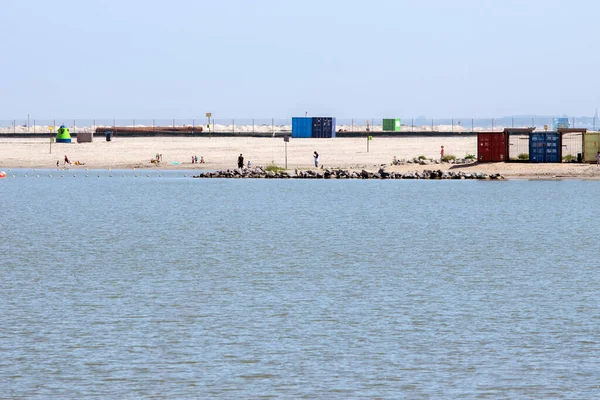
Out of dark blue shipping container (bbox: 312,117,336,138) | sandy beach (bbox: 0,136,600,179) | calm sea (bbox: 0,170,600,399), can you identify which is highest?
dark blue shipping container (bbox: 312,117,336,138)

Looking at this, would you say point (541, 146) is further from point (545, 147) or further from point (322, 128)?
point (322, 128)

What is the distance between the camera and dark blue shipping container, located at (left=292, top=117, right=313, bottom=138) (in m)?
135

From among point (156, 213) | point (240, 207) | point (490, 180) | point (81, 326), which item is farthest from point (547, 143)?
point (81, 326)

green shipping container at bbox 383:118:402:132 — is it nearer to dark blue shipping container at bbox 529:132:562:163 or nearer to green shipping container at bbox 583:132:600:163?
dark blue shipping container at bbox 529:132:562:163

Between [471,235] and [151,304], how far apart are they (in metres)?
24.2

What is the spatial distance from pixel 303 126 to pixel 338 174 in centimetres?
4133

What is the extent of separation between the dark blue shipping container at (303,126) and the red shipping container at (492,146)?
1708 inches

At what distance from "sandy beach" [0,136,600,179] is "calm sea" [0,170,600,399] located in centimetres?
5121

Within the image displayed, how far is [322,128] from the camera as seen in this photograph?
13425 centimetres

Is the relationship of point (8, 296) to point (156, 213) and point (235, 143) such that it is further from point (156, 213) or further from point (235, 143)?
point (235, 143)

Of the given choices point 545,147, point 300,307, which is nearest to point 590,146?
point 545,147

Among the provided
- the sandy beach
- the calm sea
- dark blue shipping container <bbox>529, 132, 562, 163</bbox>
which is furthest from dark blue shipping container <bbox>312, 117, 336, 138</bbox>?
the calm sea

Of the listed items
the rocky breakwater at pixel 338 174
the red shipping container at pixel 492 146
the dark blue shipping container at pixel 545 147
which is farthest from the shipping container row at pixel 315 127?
the dark blue shipping container at pixel 545 147

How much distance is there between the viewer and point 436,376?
18.4 metres
